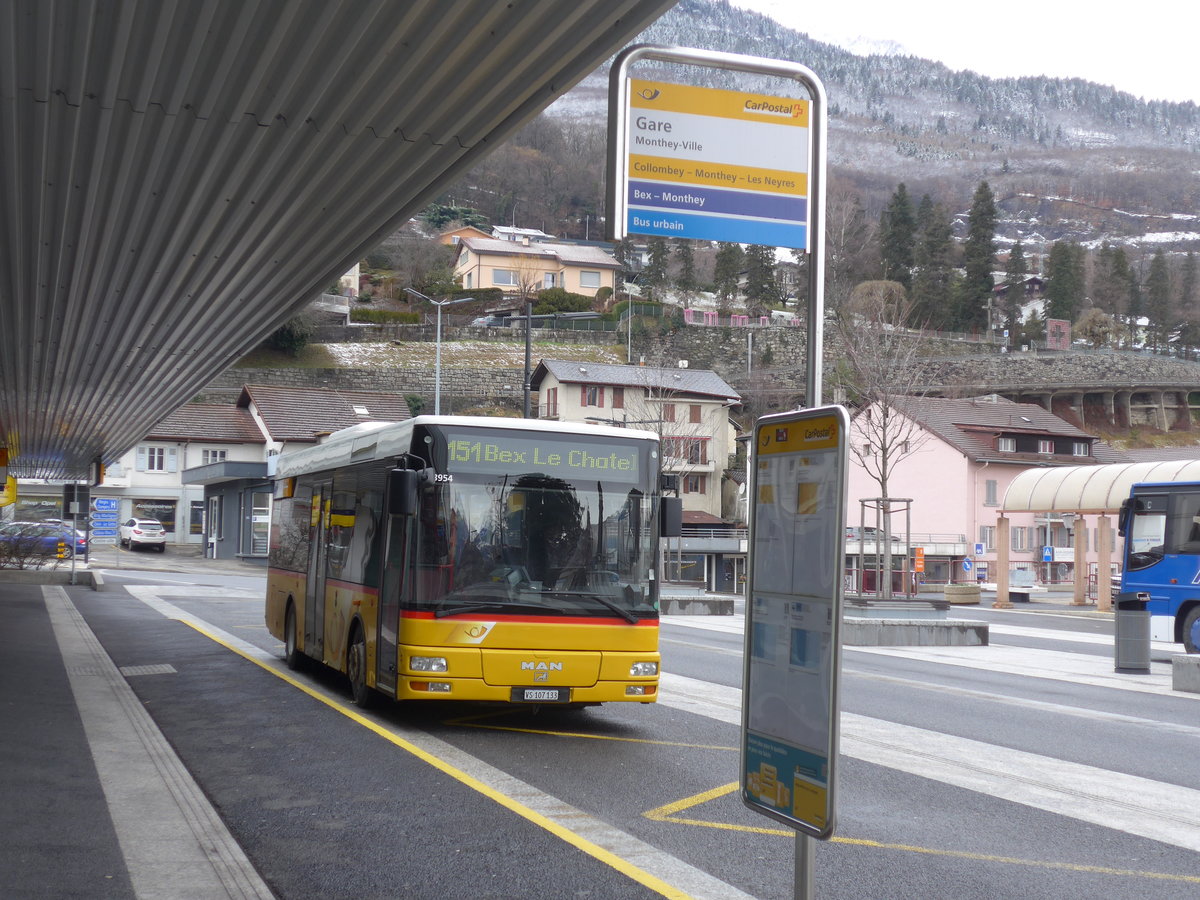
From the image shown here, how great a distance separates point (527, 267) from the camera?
12569cm

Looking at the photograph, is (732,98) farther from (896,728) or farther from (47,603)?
(47,603)

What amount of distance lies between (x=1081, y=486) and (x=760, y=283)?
3033 inches

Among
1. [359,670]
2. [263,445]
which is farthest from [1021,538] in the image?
[359,670]

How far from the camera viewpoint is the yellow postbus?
11078 mm

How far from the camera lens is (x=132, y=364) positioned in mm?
20859

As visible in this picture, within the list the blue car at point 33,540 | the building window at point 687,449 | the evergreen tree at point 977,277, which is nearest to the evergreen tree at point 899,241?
the evergreen tree at point 977,277

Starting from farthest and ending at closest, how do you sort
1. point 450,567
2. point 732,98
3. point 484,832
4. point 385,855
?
1. point 450,567
2. point 484,832
3. point 385,855
4. point 732,98

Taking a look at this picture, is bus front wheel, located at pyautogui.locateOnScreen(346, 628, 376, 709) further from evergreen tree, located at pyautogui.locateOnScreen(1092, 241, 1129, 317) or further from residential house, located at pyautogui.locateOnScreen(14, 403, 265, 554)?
evergreen tree, located at pyautogui.locateOnScreen(1092, 241, 1129, 317)

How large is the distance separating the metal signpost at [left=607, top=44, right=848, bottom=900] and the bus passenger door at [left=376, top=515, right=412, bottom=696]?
20.1ft

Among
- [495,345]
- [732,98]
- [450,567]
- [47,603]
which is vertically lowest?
[47,603]

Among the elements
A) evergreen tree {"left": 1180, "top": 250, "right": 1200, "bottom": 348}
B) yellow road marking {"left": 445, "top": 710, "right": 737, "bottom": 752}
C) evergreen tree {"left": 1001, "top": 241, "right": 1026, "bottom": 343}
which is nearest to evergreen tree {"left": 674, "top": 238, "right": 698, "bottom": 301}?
evergreen tree {"left": 1001, "top": 241, "right": 1026, "bottom": 343}

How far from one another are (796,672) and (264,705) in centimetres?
938

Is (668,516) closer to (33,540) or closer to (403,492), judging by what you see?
(403,492)

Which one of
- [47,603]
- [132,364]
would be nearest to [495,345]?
[47,603]
